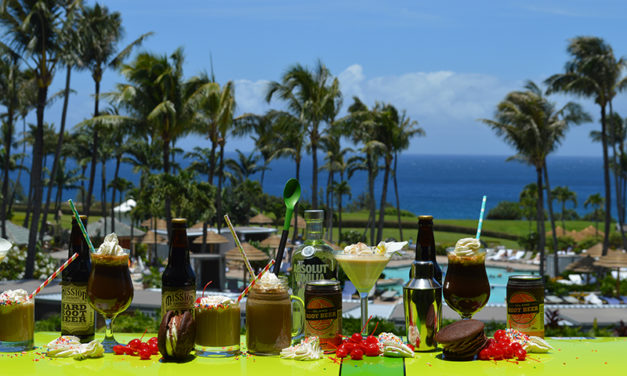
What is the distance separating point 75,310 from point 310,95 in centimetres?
2628

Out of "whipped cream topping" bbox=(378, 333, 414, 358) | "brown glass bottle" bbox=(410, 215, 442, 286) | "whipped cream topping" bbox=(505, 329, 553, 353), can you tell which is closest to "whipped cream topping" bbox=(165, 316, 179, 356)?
"whipped cream topping" bbox=(378, 333, 414, 358)

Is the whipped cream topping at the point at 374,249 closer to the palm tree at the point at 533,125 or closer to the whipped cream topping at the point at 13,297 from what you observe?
the whipped cream topping at the point at 13,297

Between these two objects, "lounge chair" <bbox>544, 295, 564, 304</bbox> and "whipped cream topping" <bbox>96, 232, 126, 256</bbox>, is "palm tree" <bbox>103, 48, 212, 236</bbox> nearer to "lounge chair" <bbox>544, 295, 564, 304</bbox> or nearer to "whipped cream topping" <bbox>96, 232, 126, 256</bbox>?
"lounge chair" <bbox>544, 295, 564, 304</bbox>

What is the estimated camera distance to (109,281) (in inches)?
120

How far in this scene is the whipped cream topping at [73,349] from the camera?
9.96 ft

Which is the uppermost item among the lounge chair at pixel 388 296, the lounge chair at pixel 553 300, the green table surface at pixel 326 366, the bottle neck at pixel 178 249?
the bottle neck at pixel 178 249

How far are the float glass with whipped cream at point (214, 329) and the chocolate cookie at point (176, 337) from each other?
0.18ft

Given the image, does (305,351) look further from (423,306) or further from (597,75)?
(597,75)

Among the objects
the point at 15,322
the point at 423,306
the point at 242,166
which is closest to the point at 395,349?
the point at 423,306

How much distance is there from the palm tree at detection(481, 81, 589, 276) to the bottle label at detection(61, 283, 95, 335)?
30975 mm

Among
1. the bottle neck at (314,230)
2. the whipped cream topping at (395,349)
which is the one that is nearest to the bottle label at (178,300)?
the bottle neck at (314,230)

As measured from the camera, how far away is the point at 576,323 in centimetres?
1531

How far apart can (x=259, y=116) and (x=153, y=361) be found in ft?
107

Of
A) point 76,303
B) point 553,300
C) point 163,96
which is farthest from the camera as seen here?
point 163,96
